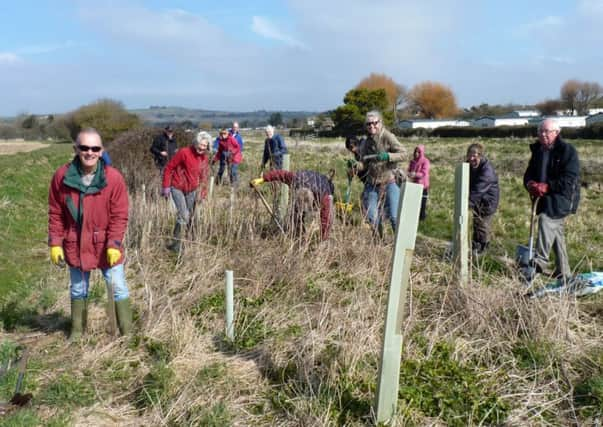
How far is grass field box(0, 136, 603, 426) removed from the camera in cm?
321

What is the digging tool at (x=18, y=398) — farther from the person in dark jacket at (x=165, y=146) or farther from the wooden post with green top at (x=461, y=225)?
the person in dark jacket at (x=165, y=146)

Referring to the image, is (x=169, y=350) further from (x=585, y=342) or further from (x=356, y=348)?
(x=585, y=342)

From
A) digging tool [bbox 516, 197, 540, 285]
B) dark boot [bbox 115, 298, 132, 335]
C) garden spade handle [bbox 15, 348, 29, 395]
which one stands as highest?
digging tool [bbox 516, 197, 540, 285]

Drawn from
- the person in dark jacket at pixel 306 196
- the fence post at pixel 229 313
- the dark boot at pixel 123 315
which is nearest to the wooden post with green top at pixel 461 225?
the person in dark jacket at pixel 306 196

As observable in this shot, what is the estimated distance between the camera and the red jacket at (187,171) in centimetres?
675

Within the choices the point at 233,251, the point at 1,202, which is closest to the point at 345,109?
the point at 1,202

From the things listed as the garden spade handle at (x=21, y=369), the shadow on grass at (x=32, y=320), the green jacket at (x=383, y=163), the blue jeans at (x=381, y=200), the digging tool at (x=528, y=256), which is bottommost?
the shadow on grass at (x=32, y=320)

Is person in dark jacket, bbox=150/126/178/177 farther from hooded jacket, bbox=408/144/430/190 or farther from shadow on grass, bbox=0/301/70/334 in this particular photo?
shadow on grass, bbox=0/301/70/334

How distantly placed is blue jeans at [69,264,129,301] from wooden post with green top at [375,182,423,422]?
223 cm

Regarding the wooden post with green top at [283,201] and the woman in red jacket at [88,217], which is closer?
the woman in red jacket at [88,217]

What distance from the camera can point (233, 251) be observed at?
5.65 meters

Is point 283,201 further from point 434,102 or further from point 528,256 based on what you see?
point 434,102

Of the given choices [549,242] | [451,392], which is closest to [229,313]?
[451,392]

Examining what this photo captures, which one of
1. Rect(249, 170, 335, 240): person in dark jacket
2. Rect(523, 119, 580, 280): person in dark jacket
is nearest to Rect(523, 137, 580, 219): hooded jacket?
Rect(523, 119, 580, 280): person in dark jacket
